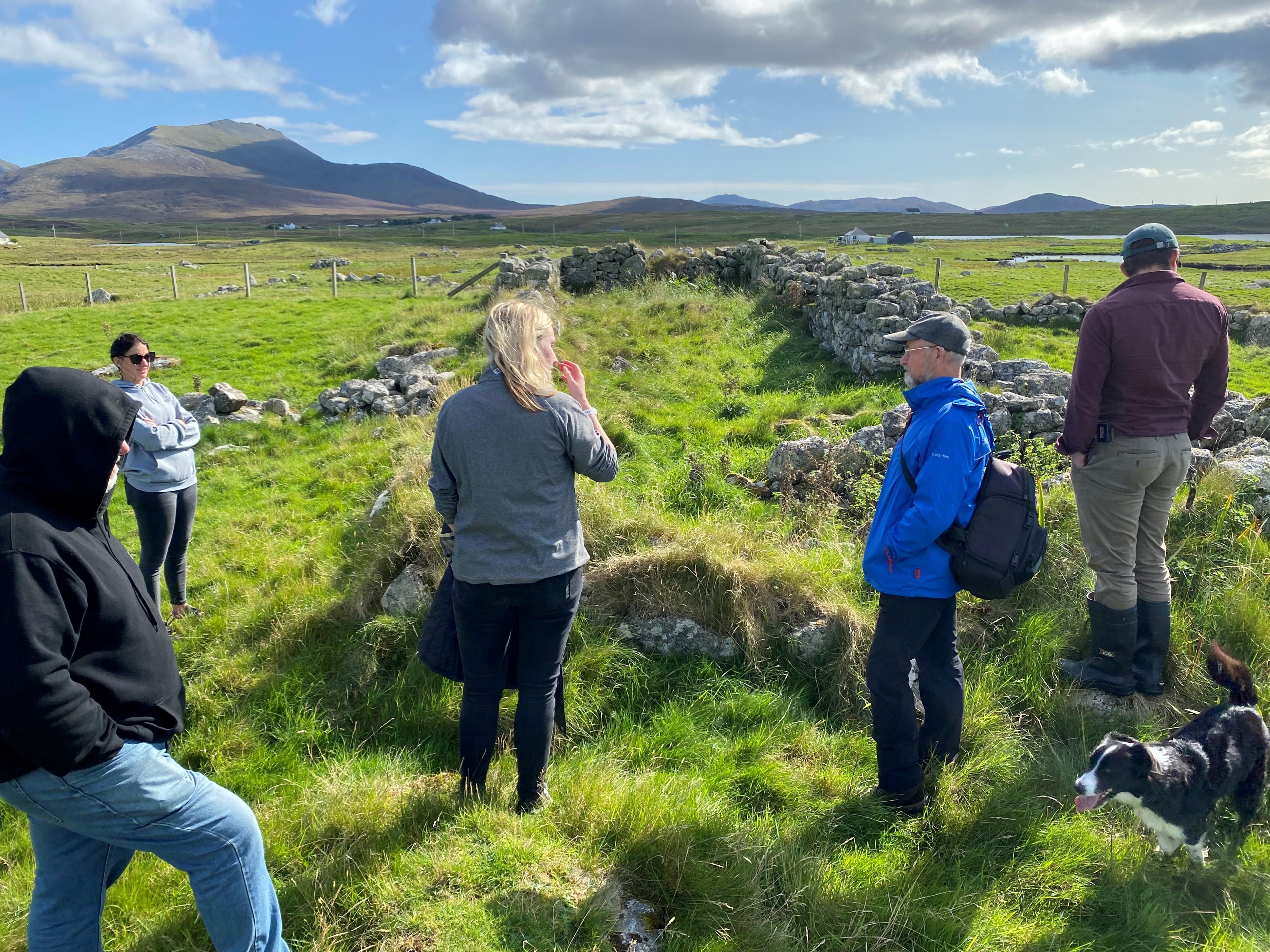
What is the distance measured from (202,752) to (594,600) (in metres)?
2.60

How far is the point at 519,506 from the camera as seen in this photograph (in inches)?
128

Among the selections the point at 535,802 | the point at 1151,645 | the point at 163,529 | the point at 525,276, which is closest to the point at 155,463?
the point at 163,529

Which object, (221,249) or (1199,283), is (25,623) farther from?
(221,249)

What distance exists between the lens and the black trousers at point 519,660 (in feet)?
11.0

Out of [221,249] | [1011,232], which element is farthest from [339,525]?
[1011,232]

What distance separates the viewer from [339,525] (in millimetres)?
7938

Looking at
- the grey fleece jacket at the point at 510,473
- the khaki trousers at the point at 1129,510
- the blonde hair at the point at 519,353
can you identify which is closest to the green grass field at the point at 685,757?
the khaki trousers at the point at 1129,510

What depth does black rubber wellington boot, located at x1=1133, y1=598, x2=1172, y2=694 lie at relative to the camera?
15.0 feet

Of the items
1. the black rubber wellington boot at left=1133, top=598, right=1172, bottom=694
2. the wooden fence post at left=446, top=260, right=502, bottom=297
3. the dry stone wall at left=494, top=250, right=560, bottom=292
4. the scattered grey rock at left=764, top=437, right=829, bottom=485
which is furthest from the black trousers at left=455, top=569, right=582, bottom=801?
the wooden fence post at left=446, top=260, right=502, bottom=297

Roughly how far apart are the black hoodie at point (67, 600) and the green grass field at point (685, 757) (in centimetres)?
133

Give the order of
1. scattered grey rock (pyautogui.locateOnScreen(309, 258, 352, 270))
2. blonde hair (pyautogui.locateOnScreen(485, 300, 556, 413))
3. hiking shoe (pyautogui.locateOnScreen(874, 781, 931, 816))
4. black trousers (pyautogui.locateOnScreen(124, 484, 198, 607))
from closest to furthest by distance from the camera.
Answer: blonde hair (pyautogui.locateOnScreen(485, 300, 556, 413)) < hiking shoe (pyautogui.locateOnScreen(874, 781, 931, 816)) < black trousers (pyautogui.locateOnScreen(124, 484, 198, 607)) < scattered grey rock (pyautogui.locateOnScreen(309, 258, 352, 270))

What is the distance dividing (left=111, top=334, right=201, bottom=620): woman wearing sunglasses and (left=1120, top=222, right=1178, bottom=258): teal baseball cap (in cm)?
646

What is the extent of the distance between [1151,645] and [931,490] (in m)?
2.40

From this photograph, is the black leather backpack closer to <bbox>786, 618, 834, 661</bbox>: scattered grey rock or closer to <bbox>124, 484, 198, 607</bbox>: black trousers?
<bbox>786, 618, 834, 661</bbox>: scattered grey rock
